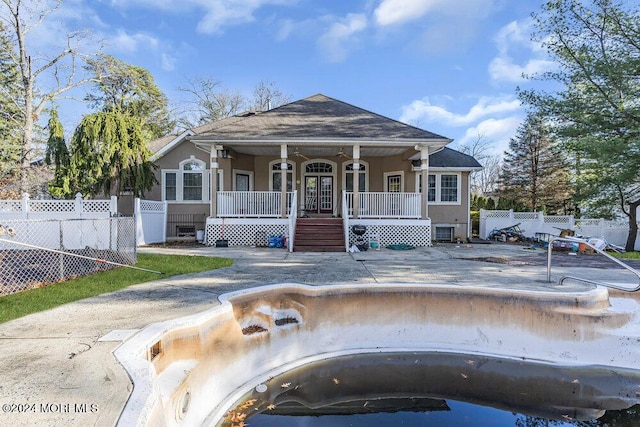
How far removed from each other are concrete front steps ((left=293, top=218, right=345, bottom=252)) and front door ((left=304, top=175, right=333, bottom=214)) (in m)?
2.77

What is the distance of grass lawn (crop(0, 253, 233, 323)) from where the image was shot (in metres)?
4.86

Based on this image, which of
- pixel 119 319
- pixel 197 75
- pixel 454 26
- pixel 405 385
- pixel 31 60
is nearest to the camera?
pixel 119 319

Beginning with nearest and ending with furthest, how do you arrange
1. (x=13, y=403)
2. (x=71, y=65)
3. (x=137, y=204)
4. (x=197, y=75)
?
(x=13, y=403)
(x=137, y=204)
(x=71, y=65)
(x=197, y=75)

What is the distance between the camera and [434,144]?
506 inches

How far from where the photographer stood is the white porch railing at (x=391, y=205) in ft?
43.9

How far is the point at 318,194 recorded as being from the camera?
16266 millimetres

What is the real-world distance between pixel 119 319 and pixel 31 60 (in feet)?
69.1

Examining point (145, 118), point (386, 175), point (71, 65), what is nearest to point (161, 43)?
point (71, 65)

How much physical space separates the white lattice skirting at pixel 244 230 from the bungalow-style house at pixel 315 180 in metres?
0.04

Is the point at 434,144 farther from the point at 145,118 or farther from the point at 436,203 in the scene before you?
the point at 145,118

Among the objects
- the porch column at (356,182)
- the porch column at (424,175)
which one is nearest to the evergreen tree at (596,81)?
the porch column at (424,175)

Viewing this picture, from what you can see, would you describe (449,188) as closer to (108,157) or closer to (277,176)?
(277,176)

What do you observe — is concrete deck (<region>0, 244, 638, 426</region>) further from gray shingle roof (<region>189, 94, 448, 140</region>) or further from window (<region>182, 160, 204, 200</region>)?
window (<region>182, 160, 204, 200</region>)

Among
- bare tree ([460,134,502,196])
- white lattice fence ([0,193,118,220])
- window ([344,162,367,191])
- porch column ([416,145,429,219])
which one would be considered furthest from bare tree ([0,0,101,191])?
bare tree ([460,134,502,196])
